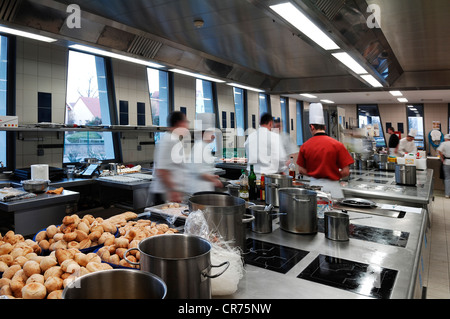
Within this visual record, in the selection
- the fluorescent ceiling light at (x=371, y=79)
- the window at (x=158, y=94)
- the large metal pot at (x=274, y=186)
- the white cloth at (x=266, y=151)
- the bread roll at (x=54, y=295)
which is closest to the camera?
the bread roll at (x=54, y=295)

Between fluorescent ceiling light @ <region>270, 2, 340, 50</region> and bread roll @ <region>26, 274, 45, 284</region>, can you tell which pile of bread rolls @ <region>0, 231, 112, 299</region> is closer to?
bread roll @ <region>26, 274, 45, 284</region>

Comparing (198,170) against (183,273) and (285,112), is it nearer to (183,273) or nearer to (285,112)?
(183,273)

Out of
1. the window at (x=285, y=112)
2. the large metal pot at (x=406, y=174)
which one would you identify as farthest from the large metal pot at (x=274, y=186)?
the window at (x=285, y=112)

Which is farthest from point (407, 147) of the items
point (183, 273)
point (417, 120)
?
point (183, 273)

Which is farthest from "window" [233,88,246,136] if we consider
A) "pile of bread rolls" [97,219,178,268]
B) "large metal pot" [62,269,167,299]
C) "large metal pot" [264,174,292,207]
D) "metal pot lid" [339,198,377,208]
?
"large metal pot" [62,269,167,299]

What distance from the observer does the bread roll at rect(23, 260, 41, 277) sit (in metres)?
0.89

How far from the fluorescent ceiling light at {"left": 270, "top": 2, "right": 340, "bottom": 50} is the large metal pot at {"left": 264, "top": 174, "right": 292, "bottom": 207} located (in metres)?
1.19

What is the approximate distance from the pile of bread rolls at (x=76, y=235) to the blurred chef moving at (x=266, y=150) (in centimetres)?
273

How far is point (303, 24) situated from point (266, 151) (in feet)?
5.80

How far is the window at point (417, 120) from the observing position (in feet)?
43.1

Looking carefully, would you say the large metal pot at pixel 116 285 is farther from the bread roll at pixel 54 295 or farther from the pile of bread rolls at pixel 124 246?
the pile of bread rolls at pixel 124 246

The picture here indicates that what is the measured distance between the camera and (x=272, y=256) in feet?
4.08
